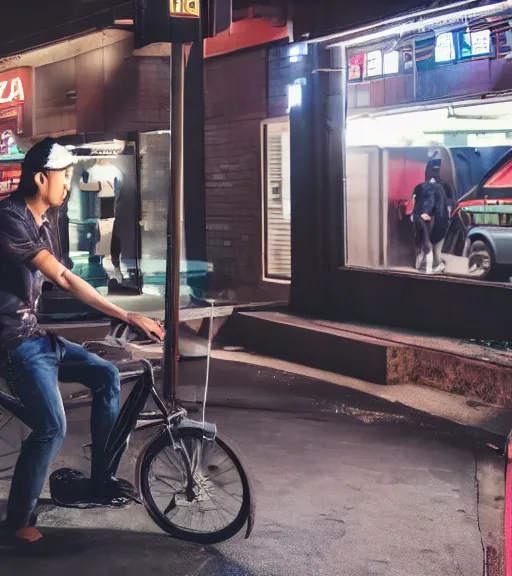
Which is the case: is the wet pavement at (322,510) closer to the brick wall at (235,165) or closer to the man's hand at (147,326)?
the man's hand at (147,326)

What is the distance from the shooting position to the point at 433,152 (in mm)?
11344

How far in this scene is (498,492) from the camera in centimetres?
648

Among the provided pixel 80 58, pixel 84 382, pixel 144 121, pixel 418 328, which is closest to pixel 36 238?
pixel 84 382

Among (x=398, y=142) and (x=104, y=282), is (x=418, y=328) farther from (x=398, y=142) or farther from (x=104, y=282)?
(x=104, y=282)

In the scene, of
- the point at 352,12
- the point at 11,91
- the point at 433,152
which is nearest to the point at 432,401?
the point at 433,152

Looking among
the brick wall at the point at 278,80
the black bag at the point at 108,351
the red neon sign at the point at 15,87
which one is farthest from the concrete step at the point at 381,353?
the red neon sign at the point at 15,87

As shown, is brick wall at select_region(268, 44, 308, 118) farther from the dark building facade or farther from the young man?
the young man

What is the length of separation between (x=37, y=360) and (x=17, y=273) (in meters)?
0.51

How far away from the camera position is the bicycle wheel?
5.33m

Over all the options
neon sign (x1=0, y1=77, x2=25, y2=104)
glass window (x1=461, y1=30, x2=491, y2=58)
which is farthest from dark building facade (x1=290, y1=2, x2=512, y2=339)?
neon sign (x1=0, y1=77, x2=25, y2=104)

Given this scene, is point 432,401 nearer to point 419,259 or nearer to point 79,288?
point 419,259

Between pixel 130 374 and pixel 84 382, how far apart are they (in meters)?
0.27

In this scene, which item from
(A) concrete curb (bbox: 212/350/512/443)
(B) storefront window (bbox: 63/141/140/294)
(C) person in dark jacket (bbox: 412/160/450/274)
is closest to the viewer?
(A) concrete curb (bbox: 212/350/512/443)

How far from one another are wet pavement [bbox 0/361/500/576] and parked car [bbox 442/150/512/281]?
2.53 metres
